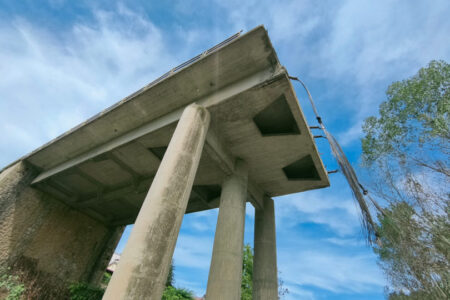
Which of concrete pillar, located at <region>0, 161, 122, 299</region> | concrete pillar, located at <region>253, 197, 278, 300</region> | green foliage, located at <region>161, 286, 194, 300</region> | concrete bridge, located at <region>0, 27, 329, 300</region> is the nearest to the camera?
concrete bridge, located at <region>0, 27, 329, 300</region>

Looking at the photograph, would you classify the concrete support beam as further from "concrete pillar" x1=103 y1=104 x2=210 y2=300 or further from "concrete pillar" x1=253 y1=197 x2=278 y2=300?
"concrete pillar" x1=253 y1=197 x2=278 y2=300

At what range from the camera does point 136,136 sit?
8.88m

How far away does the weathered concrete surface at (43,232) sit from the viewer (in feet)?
35.8

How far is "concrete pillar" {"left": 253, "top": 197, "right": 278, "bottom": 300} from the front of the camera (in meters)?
7.97

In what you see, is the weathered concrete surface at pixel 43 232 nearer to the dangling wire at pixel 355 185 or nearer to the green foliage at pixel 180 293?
the green foliage at pixel 180 293

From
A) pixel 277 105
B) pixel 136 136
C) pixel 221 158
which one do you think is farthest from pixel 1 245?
pixel 277 105

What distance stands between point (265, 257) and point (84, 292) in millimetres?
9308

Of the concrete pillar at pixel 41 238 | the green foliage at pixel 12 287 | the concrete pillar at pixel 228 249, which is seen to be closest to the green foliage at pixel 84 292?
the concrete pillar at pixel 41 238

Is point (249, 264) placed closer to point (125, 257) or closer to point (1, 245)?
point (1, 245)

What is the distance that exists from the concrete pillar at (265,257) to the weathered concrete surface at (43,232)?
1170 centimetres

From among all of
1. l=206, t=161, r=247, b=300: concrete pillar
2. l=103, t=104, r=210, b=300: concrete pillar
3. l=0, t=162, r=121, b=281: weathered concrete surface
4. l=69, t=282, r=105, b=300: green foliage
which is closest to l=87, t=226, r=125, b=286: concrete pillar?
l=0, t=162, r=121, b=281: weathered concrete surface

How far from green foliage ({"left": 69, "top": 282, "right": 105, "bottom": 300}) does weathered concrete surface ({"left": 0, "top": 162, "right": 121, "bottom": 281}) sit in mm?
2634

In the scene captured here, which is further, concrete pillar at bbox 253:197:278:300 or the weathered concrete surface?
the weathered concrete surface

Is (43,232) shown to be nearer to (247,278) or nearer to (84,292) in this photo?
(84,292)
